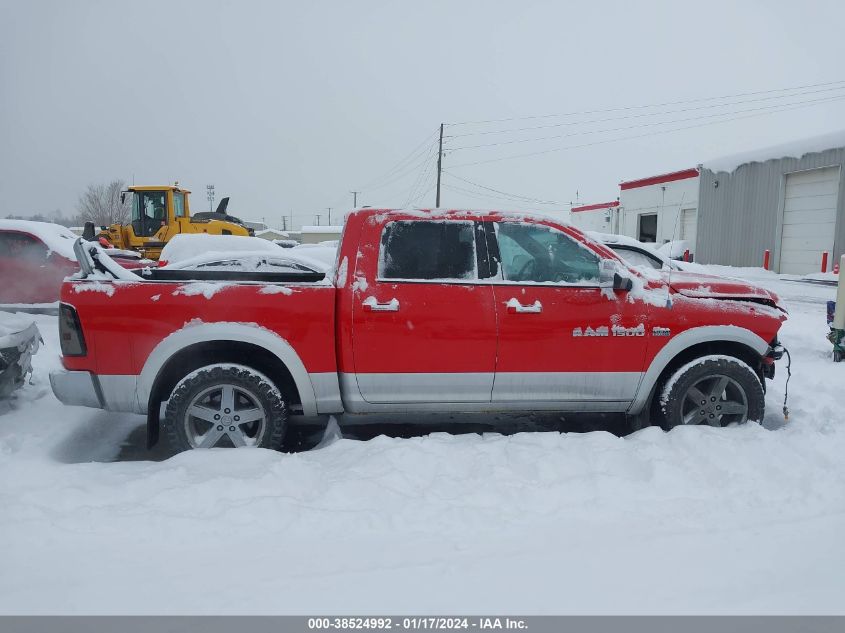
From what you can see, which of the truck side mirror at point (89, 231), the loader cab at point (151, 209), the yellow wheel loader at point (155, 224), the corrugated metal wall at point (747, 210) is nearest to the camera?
the truck side mirror at point (89, 231)

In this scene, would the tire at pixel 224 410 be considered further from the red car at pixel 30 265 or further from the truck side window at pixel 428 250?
the red car at pixel 30 265

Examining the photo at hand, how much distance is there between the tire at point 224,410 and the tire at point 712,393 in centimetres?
280

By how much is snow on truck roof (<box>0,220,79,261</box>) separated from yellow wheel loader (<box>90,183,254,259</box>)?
795cm

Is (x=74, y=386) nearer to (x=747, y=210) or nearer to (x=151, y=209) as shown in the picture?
(x=151, y=209)

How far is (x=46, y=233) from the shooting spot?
8.84 meters

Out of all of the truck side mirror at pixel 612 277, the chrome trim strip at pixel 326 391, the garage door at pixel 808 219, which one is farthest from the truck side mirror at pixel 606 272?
the garage door at pixel 808 219

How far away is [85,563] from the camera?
102 inches

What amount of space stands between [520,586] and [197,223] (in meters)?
17.3

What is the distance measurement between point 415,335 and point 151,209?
1621 cm

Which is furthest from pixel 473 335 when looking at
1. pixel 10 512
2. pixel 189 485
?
pixel 10 512

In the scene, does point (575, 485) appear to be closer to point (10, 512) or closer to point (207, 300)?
point (207, 300)

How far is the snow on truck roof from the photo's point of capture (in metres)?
8.66

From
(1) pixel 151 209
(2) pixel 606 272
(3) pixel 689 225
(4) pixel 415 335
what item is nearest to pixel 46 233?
(4) pixel 415 335

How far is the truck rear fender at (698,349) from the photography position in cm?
402
